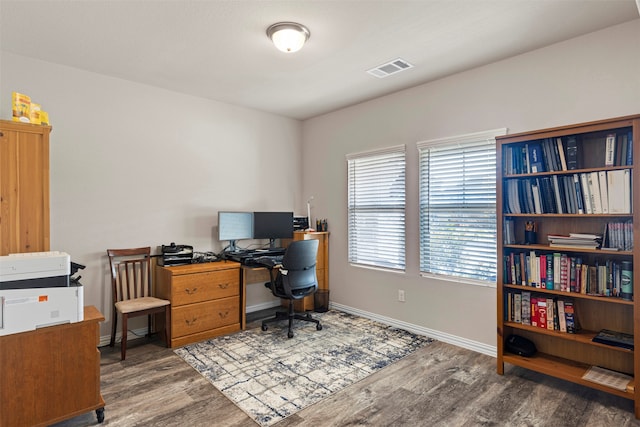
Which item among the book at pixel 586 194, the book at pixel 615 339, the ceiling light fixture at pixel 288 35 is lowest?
Result: the book at pixel 615 339

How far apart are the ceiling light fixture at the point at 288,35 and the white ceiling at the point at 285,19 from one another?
0.06m

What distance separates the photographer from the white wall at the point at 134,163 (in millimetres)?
3137

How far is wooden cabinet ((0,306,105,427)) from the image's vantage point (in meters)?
1.91

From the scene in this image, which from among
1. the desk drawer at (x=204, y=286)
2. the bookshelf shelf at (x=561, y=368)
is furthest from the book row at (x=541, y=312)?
the desk drawer at (x=204, y=286)

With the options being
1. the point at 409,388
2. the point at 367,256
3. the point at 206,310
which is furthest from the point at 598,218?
the point at 206,310

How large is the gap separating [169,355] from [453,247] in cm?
286

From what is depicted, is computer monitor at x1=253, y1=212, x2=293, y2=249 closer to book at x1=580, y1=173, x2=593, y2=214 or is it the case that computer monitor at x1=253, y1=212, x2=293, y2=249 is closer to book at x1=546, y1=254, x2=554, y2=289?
book at x1=546, y1=254, x2=554, y2=289

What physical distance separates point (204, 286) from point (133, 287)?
0.73 metres

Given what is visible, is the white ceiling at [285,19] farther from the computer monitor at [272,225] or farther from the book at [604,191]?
the computer monitor at [272,225]

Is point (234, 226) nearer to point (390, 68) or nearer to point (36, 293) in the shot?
point (36, 293)

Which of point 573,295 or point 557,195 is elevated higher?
point 557,195

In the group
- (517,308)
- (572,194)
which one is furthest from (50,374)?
(572,194)

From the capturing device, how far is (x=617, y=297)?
2.29 m

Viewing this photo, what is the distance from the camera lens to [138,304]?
125 inches
